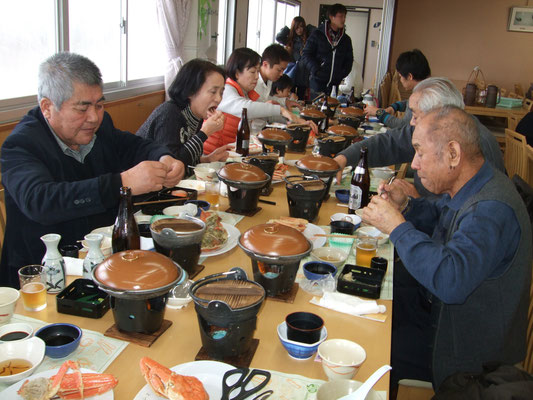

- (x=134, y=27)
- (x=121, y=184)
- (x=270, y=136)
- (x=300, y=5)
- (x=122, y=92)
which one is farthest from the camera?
(x=300, y=5)

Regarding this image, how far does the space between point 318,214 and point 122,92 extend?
356cm

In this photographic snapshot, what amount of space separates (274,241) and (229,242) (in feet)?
1.47

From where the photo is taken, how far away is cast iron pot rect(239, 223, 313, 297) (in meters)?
1.32

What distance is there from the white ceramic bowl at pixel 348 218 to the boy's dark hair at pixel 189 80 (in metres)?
1.25

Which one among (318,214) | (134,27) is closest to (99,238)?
(318,214)

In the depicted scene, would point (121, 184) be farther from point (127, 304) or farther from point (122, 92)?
point (122, 92)

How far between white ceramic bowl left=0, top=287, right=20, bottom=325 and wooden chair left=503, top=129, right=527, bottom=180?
3.44m

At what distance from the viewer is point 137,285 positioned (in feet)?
3.62

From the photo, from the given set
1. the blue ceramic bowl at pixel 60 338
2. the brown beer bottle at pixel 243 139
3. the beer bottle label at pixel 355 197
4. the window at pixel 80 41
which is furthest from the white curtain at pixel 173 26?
the blue ceramic bowl at pixel 60 338

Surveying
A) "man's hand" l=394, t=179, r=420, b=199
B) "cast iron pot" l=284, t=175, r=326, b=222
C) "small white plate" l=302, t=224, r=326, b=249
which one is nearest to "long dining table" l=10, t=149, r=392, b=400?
"small white plate" l=302, t=224, r=326, b=249

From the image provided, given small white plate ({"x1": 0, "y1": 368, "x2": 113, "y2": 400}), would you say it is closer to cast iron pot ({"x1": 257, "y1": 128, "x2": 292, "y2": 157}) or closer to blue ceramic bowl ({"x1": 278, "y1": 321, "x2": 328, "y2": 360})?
blue ceramic bowl ({"x1": 278, "y1": 321, "x2": 328, "y2": 360})

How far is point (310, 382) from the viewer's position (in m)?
1.09

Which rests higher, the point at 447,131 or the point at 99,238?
the point at 447,131

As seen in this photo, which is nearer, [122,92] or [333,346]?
[333,346]
